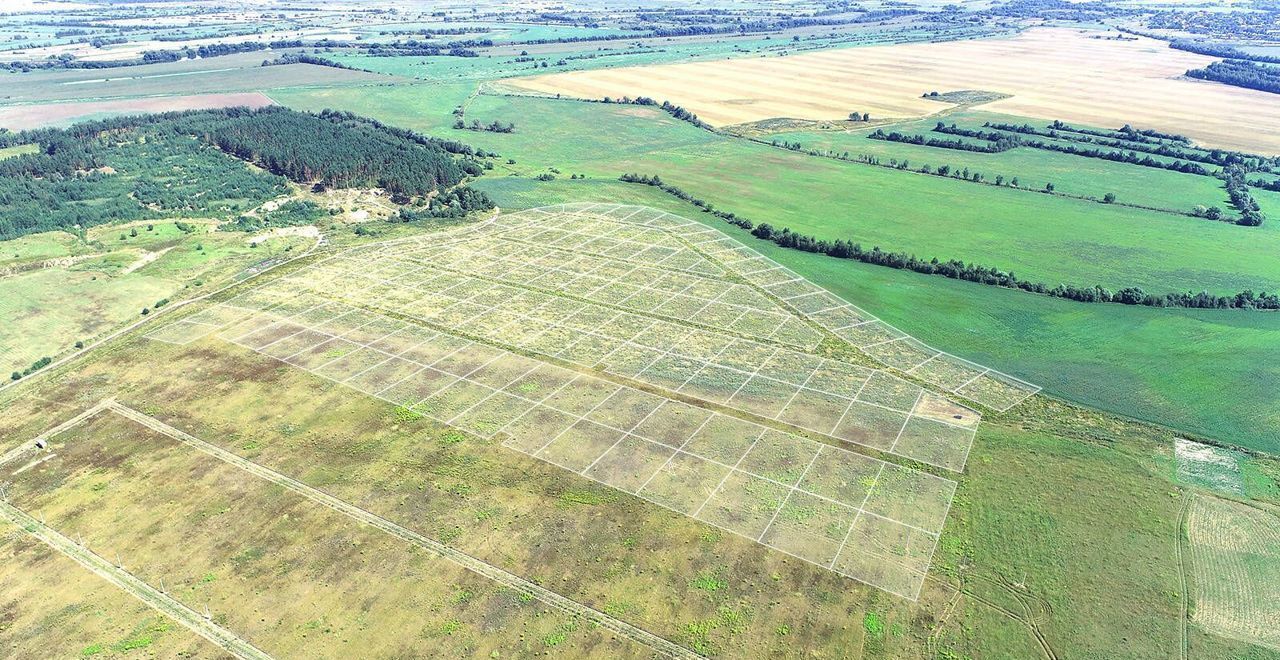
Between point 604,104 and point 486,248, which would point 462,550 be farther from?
point 604,104

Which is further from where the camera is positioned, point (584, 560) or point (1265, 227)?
point (1265, 227)

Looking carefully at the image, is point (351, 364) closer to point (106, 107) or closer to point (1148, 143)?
point (106, 107)

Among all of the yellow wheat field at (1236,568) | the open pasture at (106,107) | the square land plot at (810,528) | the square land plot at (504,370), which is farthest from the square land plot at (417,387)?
the open pasture at (106,107)

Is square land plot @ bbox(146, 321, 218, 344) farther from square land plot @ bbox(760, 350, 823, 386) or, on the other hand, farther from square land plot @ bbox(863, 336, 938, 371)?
square land plot @ bbox(863, 336, 938, 371)

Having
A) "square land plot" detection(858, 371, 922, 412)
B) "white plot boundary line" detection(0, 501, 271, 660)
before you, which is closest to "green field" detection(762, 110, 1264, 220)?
"square land plot" detection(858, 371, 922, 412)

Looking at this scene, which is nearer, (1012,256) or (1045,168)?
(1012,256)

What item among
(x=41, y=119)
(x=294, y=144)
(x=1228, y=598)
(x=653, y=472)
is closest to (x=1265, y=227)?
(x=1228, y=598)

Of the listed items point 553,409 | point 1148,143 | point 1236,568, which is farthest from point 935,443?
point 1148,143
